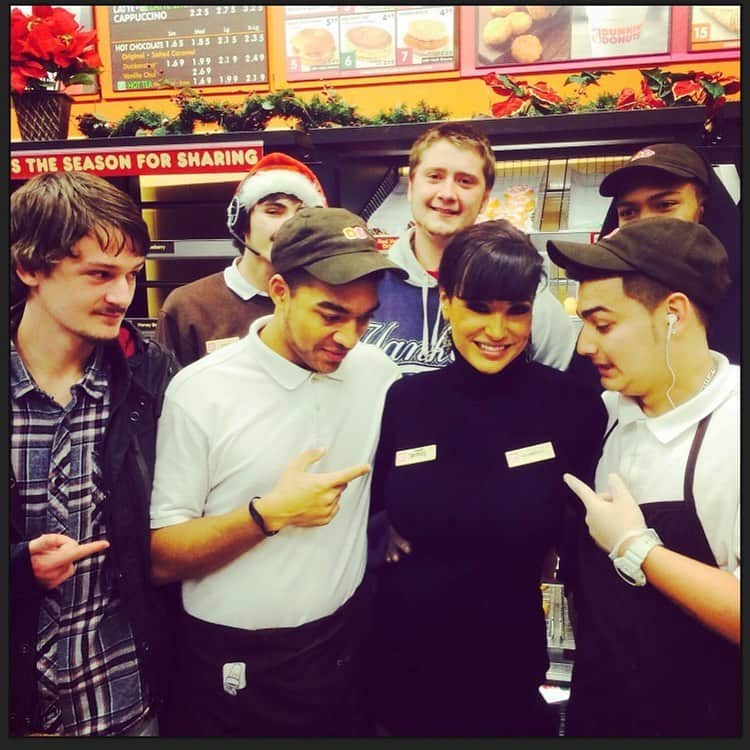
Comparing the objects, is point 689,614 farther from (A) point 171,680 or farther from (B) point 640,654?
(A) point 171,680

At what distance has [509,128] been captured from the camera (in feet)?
6.33

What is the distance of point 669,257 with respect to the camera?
4.06 ft

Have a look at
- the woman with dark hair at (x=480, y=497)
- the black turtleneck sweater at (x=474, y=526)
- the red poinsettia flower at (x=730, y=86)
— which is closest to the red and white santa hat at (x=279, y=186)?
the woman with dark hair at (x=480, y=497)

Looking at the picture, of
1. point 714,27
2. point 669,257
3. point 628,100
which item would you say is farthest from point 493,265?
point 714,27

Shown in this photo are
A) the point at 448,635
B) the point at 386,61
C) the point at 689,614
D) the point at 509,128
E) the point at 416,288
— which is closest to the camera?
the point at 689,614

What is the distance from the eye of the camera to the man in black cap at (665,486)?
1.21 metres

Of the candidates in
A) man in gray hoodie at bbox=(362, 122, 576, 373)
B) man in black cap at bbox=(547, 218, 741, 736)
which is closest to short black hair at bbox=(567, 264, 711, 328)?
man in black cap at bbox=(547, 218, 741, 736)

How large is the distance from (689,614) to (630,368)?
0.53 metres

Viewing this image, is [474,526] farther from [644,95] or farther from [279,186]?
[644,95]

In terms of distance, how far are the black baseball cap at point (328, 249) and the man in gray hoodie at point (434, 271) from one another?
0.16 metres

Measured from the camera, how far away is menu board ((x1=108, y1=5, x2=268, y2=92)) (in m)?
3.36

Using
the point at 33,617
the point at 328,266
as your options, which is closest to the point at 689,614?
the point at 328,266

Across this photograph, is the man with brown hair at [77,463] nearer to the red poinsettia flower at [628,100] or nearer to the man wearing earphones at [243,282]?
the man wearing earphones at [243,282]

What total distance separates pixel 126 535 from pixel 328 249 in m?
0.80
